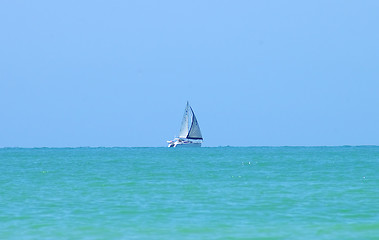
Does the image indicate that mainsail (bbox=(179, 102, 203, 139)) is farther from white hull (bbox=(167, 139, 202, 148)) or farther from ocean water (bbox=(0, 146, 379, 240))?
ocean water (bbox=(0, 146, 379, 240))

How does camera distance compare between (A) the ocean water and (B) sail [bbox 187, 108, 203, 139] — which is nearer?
(A) the ocean water

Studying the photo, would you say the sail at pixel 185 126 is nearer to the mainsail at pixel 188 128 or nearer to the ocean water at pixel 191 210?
the mainsail at pixel 188 128

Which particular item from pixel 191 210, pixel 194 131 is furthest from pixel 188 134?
pixel 191 210

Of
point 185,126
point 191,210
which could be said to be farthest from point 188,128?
point 191,210

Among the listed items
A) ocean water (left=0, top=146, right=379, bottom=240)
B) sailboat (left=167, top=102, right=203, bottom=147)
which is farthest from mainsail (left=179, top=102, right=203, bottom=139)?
ocean water (left=0, top=146, right=379, bottom=240)

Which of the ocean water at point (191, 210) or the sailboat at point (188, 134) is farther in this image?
the sailboat at point (188, 134)

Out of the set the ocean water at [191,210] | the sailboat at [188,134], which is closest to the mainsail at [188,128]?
the sailboat at [188,134]

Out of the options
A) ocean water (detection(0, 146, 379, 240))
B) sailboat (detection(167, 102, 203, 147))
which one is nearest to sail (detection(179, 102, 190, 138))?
sailboat (detection(167, 102, 203, 147))

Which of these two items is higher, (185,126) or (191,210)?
(185,126)

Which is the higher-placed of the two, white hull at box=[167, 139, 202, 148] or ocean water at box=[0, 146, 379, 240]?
white hull at box=[167, 139, 202, 148]

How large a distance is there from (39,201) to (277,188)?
49.0 feet

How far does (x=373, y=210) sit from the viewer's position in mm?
33188

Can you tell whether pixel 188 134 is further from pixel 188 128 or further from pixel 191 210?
pixel 191 210

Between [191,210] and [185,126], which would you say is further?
[185,126]
